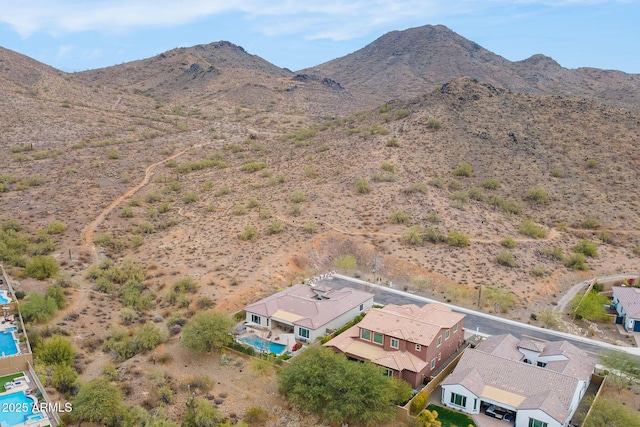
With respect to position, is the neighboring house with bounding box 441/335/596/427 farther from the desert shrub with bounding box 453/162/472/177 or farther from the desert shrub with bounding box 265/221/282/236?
the desert shrub with bounding box 453/162/472/177

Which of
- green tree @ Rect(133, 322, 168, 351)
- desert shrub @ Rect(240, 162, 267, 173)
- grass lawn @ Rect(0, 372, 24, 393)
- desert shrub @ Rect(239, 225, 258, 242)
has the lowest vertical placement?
grass lawn @ Rect(0, 372, 24, 393)

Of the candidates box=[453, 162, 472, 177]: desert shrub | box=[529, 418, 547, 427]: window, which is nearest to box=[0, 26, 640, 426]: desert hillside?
box=[453, 162, 472, 177]: desert shrub

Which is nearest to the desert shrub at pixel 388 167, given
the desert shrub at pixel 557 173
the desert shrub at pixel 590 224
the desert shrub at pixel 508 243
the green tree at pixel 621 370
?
the desert shrub at pixel 508 243

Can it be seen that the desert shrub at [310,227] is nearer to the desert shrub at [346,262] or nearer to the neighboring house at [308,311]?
the desert shrub at [346,262]

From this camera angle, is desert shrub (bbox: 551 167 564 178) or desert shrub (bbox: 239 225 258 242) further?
desert shrub (bbox: 551 167 564 178)

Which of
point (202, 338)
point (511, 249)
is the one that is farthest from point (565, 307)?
point (202, 338)

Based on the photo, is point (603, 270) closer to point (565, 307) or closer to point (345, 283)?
point (565, 307)
